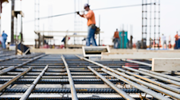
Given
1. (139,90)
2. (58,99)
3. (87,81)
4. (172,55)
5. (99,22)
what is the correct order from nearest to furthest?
1. (58,99)
2. (139,90)
3. (87,81)
4. (172,55)
5. (99,22)

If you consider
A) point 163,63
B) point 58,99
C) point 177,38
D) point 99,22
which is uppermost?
point 99,22

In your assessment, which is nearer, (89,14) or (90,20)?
(89,14)

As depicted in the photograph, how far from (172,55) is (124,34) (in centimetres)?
1380

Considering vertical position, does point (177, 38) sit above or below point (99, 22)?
below

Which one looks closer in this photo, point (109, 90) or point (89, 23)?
point (109, 90)

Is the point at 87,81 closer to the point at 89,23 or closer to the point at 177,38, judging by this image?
the point at 89,23

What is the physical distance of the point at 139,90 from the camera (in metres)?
1.94

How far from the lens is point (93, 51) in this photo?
6.64 metres

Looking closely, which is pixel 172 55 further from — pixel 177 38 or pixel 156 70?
pixel 177 38

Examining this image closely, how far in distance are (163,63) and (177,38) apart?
13406mm

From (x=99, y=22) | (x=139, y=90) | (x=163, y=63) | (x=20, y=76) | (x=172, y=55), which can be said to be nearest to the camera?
(x=139, y=90)

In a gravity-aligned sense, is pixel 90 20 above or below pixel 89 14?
below

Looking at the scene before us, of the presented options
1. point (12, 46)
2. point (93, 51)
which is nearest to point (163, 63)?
point (93, 51)

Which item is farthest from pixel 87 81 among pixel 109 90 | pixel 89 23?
pixel 89 23
